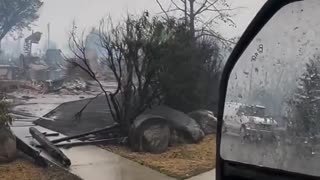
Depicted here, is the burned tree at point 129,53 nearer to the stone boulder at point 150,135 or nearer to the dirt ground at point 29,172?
the stone boulder at point 150,135

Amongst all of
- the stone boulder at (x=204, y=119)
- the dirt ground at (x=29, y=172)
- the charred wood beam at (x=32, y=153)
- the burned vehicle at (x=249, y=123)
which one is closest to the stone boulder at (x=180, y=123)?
the stone boulder at (x=204, y=119)

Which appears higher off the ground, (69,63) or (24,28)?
(24,28)

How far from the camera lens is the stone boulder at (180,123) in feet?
27.8

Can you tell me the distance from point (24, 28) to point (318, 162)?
8.24m

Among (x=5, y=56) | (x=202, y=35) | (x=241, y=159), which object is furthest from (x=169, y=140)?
(x=241, y=159)

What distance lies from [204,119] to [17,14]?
4.23 metres

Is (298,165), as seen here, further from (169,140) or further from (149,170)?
(169,140)

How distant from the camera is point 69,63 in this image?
340 inches

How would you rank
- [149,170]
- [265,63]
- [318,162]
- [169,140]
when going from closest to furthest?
1. [318,162]
2. [265,63]
3. [149,170]
4. [169,140]

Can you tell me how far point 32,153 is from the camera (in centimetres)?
698

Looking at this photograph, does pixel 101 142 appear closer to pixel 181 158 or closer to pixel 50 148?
pixel 50 148

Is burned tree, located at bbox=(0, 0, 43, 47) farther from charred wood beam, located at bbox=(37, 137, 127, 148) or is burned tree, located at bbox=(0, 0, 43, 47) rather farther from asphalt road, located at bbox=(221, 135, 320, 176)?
asphalt road, located at bbox=(221, 135, 320, 176)

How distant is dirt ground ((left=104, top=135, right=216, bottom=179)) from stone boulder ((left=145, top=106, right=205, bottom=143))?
27 cm

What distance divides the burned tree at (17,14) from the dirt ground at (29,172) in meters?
2.94
